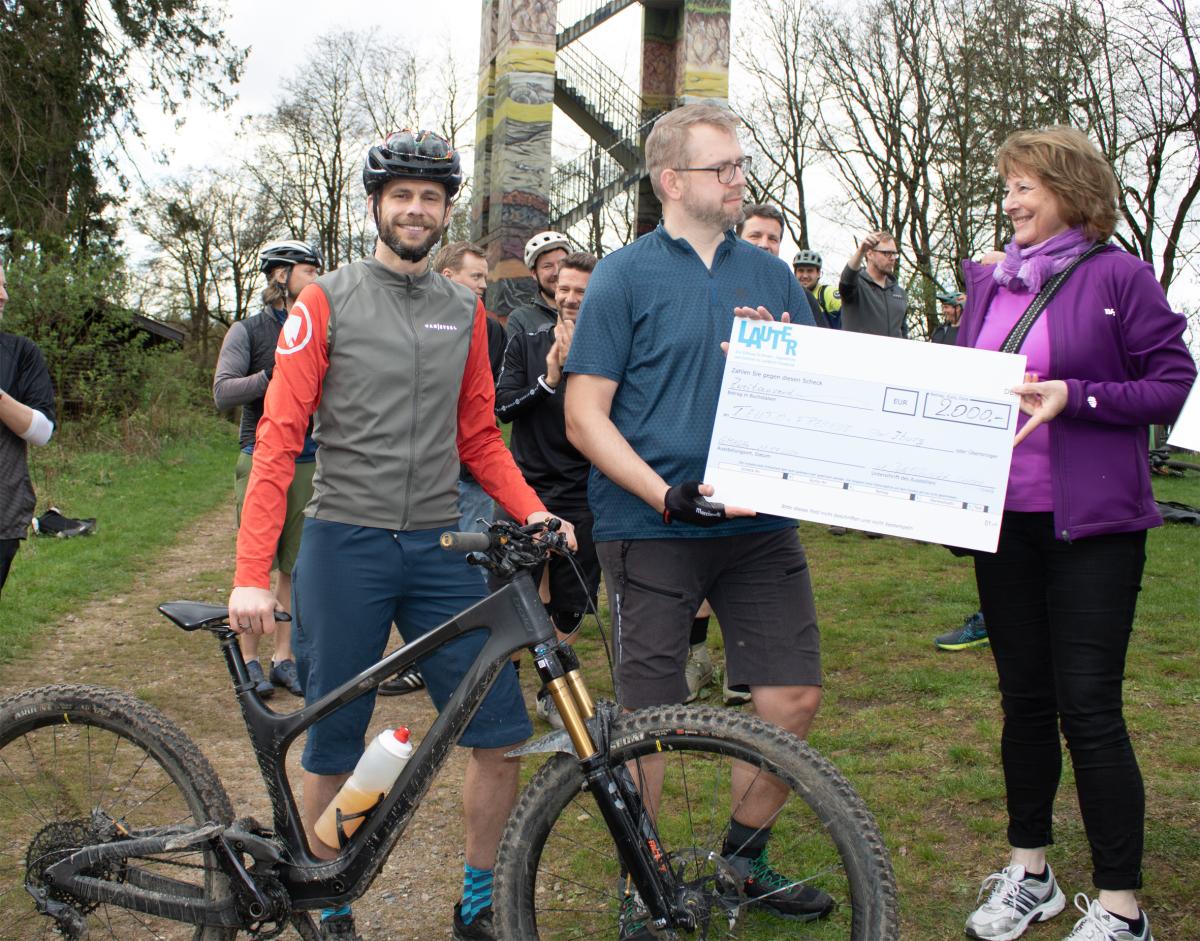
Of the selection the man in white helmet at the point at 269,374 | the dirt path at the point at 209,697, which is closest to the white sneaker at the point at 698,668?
the dirt path at the point at 209,697

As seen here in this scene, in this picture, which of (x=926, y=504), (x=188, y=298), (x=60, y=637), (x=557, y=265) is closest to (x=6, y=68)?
(x=60, y=637)

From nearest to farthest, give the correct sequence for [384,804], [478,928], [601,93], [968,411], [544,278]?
1. [384,804]
2. [968,411]
3. [478,928]
4. [544,278]
5. [601,93]

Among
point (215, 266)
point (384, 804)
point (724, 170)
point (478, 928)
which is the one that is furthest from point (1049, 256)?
point (215, 266)

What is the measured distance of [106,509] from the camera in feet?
44.6

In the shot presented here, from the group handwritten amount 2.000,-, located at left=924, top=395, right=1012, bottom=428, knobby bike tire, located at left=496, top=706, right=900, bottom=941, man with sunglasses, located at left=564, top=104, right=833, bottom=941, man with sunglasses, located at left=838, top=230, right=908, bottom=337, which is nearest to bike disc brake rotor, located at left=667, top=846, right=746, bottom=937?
knobby bike tire, located at left=496, top=706, right=900, bottom=941

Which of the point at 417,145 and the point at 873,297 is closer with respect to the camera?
the point at 417,145

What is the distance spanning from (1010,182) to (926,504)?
3.28ft

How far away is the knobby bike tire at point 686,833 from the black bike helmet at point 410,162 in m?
→ 1.63

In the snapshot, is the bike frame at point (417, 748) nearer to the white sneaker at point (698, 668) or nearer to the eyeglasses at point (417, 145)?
the eyeglasses at point (417, 145)

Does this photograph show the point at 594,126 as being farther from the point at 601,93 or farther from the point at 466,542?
the point at 466,542

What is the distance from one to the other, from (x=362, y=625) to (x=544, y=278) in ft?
11.2

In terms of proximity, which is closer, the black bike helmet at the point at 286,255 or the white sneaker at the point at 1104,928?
the white sneaker at the point at 1104,928

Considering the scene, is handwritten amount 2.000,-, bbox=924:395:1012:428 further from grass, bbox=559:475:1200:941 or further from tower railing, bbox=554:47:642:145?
tower railing, bbox=554:47:642:145

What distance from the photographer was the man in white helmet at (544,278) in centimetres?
628
